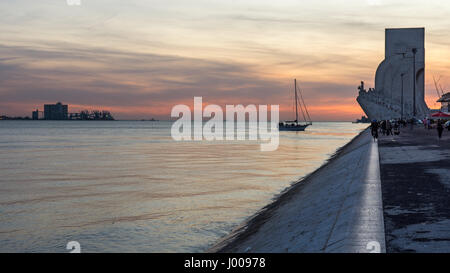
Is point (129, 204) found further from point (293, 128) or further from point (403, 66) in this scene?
point (403, 66)

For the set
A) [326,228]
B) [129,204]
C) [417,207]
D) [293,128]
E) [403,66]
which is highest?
[403,66]

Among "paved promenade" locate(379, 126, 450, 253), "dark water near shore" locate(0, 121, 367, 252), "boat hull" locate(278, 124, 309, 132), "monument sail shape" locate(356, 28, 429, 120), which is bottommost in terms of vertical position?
"dark water near shore" locate(0, 121, 367, 252)

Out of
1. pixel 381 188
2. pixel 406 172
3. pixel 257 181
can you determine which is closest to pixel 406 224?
pixel 381 188

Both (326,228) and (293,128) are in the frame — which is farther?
(293,128)

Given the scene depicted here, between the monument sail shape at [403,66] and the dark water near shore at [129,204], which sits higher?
the monument sail shape at [403,66]

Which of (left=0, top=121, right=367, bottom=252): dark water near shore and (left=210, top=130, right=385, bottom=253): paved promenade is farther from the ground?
(left=210, top=130, right=385, bottom=253): paved promenade

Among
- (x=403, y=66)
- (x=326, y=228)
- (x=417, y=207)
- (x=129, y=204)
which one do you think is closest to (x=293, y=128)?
(x=403, y=66)

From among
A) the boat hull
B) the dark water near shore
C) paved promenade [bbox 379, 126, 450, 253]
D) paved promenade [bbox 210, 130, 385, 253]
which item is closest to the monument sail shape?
the boat hull

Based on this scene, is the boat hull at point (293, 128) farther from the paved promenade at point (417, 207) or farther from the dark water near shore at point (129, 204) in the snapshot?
the paved promenade at point (417, 207)

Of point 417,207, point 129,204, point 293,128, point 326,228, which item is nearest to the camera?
point 326,228

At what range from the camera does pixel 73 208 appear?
17.0 m

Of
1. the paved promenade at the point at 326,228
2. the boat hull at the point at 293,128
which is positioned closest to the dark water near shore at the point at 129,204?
the paved promenade at the point at 326,228

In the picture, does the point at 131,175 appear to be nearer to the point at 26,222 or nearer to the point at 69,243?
the point at 26,222

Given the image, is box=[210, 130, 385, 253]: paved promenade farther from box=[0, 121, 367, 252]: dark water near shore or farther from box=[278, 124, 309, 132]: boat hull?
box=[278, 124, 309, 132]: boat hull
